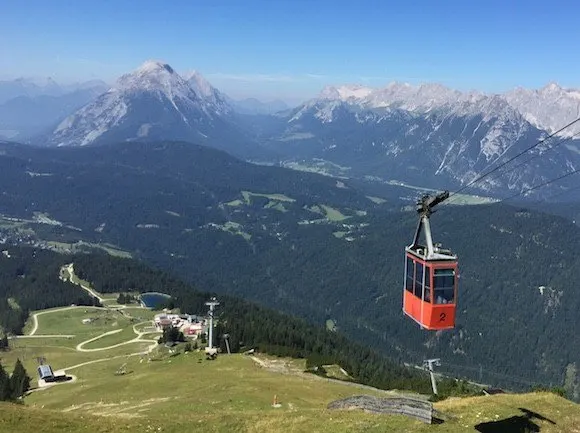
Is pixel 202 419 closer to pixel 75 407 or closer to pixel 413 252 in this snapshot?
pixel 413 252

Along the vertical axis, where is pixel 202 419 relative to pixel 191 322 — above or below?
above

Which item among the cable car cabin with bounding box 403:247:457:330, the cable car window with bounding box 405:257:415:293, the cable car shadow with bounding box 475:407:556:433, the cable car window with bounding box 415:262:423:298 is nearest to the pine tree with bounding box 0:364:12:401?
the cable car window with bounding box 405:257:415:293

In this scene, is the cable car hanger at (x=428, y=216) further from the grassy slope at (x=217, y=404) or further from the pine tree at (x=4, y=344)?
the pine tree at (x=4, y=344)

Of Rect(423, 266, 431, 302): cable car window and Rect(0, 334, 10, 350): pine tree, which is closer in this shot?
Rect(423, 266, 431, 302): cable car window

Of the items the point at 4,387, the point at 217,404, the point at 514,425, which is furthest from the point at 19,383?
the point at 514,425

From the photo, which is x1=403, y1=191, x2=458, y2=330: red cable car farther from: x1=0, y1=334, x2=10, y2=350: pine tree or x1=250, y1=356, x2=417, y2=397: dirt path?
x1=0, y1=334, x2=10, y2=350: pine tree

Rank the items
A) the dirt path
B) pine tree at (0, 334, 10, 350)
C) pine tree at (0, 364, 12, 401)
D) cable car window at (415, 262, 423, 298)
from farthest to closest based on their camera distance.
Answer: pine tree at (0, 334, 10, 350) < the dirt path < pine tree at (0, 364, 12, 401) < cable car window at (415, 262, 423, 298)

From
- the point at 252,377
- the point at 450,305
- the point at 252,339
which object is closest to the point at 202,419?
the point at 450,305
